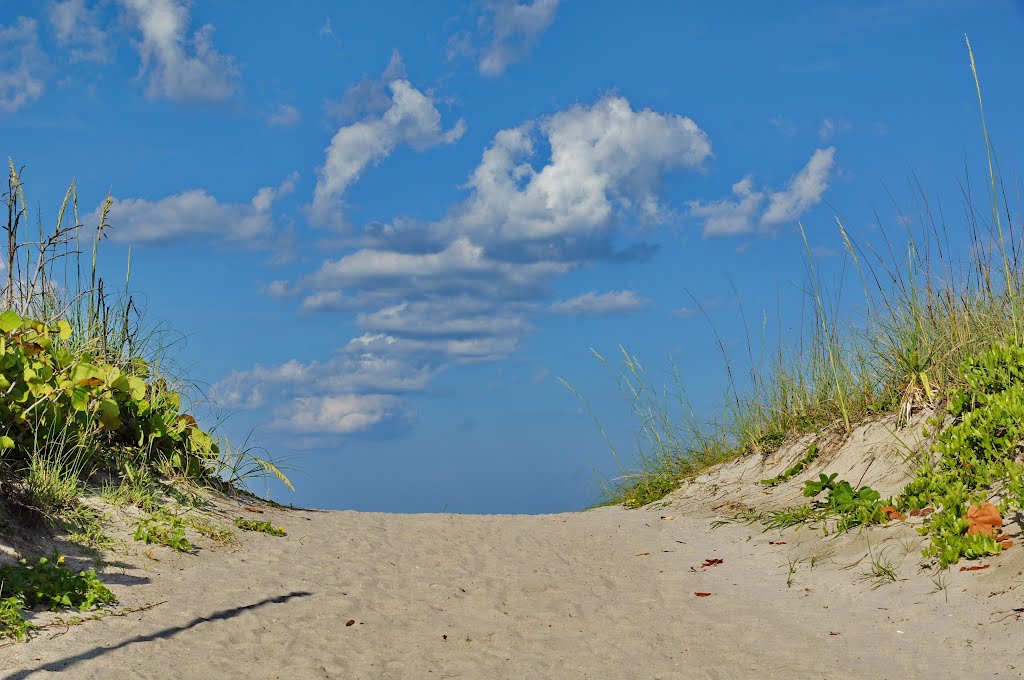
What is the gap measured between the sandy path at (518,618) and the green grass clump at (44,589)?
21cm

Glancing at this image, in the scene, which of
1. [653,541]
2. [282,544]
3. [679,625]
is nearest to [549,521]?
[653,541]

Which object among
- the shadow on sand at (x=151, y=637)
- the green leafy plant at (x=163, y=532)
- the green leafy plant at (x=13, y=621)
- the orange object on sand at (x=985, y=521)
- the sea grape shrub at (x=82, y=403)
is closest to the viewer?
the shadow on sand at (x=151, y=637)

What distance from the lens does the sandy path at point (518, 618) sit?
451cm

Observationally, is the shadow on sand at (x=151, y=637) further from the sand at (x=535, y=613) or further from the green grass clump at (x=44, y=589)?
the green grass clump at (x=44, y=589)

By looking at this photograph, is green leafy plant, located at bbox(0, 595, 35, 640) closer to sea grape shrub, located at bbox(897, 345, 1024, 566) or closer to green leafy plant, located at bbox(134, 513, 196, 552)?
green leafy plant, located at bbox(134, 513, 196, 552)

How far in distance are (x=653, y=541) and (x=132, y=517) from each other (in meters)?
4.56

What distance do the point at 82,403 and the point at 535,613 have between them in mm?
3912

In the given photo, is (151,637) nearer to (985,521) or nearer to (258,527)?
(258,527)

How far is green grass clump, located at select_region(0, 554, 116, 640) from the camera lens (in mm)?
4535

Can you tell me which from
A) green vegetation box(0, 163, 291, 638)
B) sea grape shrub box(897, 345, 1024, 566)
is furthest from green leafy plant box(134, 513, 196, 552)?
sea grape shrub box(897, 345, 1024, 566)

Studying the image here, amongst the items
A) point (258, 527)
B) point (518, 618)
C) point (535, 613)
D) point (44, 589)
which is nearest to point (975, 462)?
point (535, 613)

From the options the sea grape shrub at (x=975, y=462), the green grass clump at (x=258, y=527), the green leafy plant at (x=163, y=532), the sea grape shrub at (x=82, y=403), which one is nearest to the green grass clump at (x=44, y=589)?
the green leafy plant at (x=163, y=532)

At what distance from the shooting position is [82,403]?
264 inches

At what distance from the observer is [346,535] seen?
A: 7.44 metres
